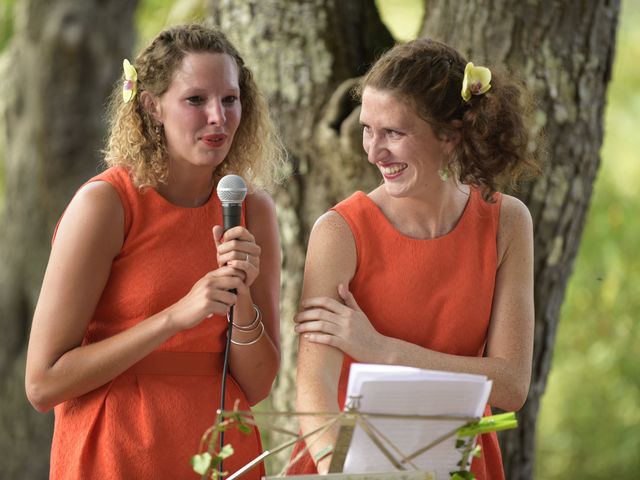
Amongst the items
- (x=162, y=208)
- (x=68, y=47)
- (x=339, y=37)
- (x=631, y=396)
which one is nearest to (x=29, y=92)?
(x=68, y=47)

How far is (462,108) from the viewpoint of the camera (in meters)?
2.91

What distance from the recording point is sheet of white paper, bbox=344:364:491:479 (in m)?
2.04

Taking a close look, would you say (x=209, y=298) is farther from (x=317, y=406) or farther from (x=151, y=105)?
(x=151, y=105)

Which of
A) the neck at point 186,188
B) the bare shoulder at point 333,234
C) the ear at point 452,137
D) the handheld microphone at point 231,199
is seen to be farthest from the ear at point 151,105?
the ear at point 452,137

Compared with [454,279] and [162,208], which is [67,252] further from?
[454,279]

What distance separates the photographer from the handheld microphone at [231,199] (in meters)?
2.51

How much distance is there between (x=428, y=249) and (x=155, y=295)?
71 centimetres

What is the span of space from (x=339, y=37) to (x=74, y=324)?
1983 millimetres

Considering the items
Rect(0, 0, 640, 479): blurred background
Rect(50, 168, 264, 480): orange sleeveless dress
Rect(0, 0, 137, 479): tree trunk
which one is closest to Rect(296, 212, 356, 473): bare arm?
Rect(50, 168, 264, 480): orange sleeveless dress

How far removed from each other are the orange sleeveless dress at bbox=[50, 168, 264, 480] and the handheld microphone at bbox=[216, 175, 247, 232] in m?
0.31

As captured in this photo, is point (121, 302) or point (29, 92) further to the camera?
point (29, 92)

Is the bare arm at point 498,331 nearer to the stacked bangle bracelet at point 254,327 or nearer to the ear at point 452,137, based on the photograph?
the stacked bangle bracelet at point 254,327

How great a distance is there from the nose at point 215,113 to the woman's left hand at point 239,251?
13.0 inches

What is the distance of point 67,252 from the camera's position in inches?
104
